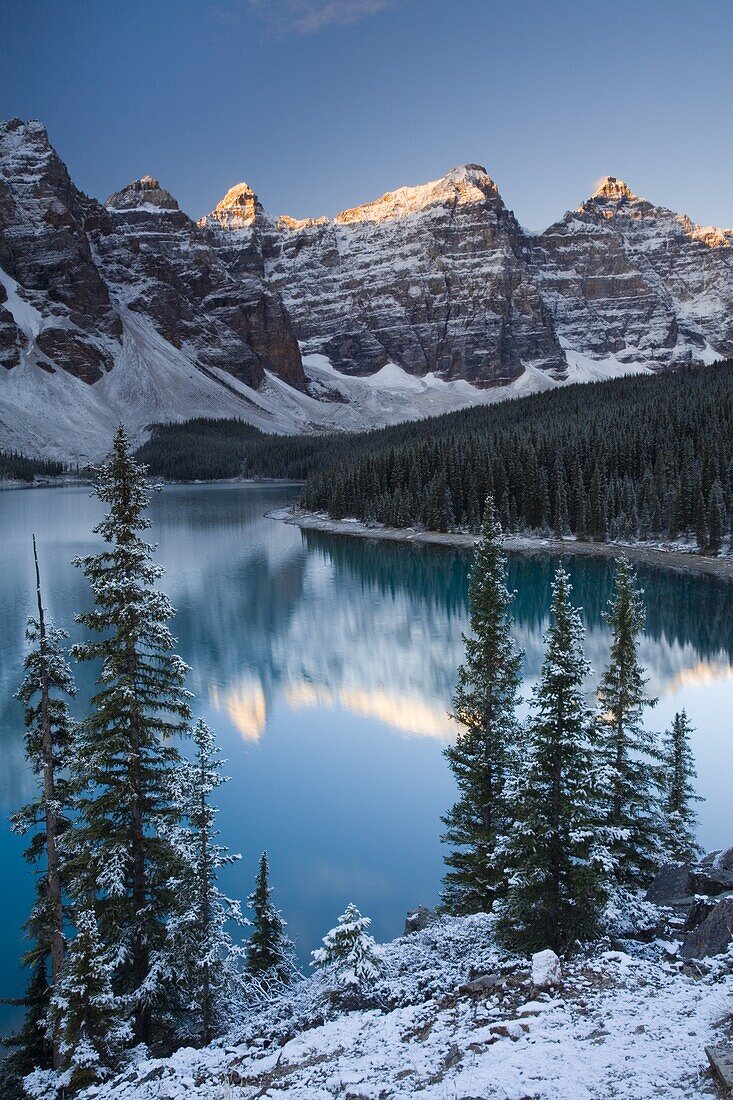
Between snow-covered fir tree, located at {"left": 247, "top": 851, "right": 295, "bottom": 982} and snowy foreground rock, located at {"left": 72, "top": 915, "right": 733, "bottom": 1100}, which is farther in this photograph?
snow-covered fir tree, located at {"left": 247, "top": 851, "right": 295, "bottom": 982}

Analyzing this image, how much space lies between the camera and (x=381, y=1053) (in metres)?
8.12

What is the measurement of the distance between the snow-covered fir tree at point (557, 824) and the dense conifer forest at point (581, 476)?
189 ft

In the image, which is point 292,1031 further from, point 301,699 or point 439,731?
point 301,699

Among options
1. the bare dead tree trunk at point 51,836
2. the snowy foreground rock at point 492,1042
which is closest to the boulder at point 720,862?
the snowy foreground rock at point 492,1042

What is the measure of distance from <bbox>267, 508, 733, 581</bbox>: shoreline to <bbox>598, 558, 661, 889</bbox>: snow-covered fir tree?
133 ft

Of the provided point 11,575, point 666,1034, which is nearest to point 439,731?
point 666,1034

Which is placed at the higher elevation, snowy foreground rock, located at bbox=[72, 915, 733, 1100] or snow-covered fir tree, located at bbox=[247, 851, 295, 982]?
snowy foreground rock, located at bbox=[72, 915, 733, 1100]

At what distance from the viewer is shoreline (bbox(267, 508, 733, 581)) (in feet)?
200

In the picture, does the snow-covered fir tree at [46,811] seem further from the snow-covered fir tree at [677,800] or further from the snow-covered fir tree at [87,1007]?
the snow-covered fir tree at [677,800]

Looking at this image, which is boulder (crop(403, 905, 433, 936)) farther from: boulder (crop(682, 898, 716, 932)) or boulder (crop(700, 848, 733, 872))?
boulder (crop(700, 848, 733, 872))

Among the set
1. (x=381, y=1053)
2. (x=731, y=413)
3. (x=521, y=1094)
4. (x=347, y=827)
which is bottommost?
(x=347, y=827)

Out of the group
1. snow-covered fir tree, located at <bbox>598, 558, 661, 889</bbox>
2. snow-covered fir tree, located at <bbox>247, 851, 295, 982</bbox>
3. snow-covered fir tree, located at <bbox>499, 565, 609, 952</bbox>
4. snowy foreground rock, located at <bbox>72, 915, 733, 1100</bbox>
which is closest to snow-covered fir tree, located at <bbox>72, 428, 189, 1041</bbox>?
snow-covered fir tree, located at <bbox>247, 851, 295, 982</bbox>

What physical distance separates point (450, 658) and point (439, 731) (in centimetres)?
1019

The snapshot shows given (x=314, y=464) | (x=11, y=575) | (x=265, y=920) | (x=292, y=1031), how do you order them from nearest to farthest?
(x=292, y=1031) < (x=265, y=920) < (x=11, y=575) < (x=314, y=464)
